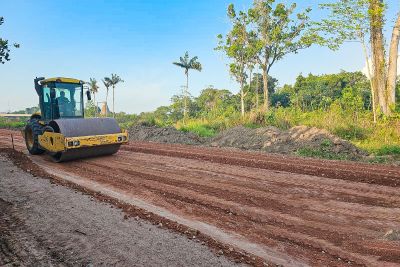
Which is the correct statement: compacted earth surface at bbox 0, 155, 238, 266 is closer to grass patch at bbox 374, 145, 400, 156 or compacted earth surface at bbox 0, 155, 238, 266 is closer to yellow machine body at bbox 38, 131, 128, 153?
yellow machine body at bbox 38, 131, 128, 153

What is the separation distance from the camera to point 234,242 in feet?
15.3

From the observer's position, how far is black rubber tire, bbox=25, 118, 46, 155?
1249 cm

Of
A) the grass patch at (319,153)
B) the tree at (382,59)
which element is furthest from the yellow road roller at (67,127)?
the tree at (382,59)

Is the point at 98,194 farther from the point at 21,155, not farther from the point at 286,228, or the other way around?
the point at 21,155

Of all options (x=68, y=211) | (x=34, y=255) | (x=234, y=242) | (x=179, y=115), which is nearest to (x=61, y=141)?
(x=68, y=211)

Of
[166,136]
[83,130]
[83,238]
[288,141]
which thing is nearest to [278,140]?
[288,141]

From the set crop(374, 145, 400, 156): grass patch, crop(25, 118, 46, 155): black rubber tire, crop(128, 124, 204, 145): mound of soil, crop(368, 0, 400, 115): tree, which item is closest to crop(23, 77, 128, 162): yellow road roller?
crop(25, 118, 46, 155): black rubber tire

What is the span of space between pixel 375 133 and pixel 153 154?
10.4 m

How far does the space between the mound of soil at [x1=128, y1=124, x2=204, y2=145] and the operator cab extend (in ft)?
26.3

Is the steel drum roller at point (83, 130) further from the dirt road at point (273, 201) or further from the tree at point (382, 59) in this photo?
the tree at point (382, 59)

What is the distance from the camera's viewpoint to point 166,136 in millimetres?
21859

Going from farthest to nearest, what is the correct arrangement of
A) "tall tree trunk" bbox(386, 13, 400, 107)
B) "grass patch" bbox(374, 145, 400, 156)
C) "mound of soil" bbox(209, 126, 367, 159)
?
1. "tall tree trunk" bbox(386, 13, 400, 107)
2. "mound of soil" bbox(209, 126, 367, 159)
3. "grass patch" bbox(374, 145, 400, 156)

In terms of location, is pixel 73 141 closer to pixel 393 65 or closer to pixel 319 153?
pixel 319 153

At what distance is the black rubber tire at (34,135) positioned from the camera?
12.5 metres
